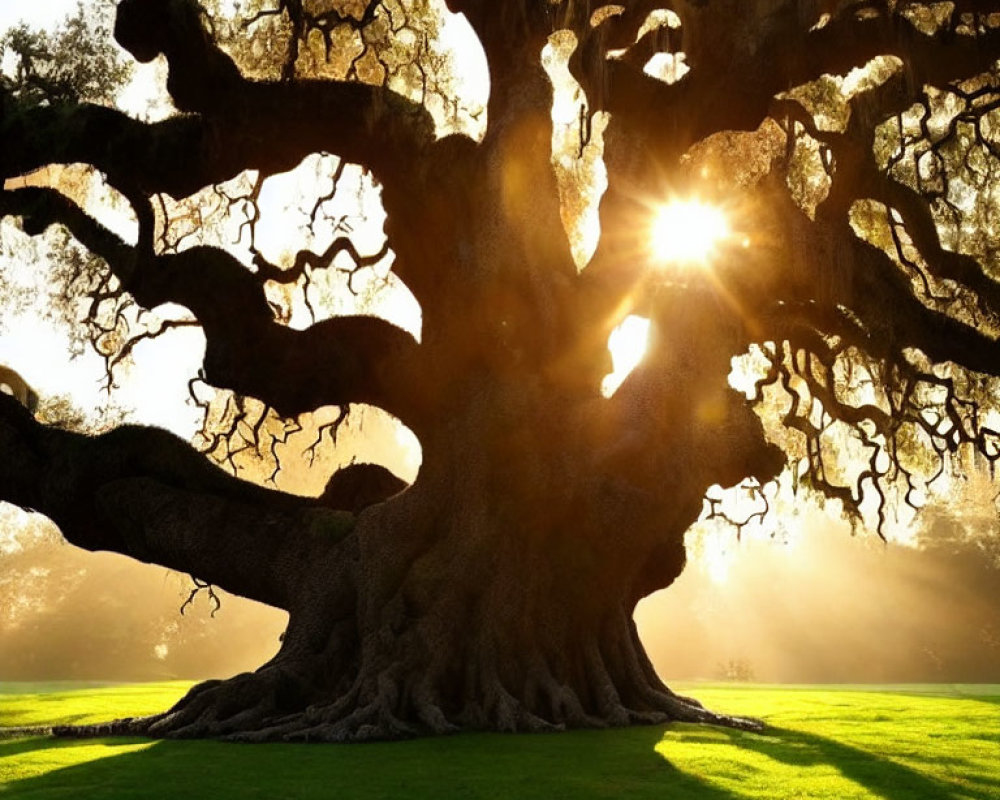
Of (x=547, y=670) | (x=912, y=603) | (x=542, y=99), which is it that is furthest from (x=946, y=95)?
(x=912, y=603)

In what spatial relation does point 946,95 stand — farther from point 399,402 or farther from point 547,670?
point 547,670

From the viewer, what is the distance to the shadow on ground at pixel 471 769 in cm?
667

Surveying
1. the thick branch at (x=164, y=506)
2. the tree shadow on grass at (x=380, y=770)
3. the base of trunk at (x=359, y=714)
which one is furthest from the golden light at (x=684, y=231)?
the tree shadow on grass at (x=380, y=770)

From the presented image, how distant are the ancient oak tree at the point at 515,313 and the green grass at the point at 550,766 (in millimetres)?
1401

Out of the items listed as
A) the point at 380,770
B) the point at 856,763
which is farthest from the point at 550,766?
the point at 856,763

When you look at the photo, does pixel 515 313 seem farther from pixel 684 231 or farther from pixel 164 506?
pixel 164 506

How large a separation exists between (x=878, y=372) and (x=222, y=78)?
33.2 feet

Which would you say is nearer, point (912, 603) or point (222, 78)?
point (222, 78)

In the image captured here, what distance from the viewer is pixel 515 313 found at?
40.7ft

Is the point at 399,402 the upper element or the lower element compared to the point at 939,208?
lower

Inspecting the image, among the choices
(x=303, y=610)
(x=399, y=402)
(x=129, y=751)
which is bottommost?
(x=129, y=751)

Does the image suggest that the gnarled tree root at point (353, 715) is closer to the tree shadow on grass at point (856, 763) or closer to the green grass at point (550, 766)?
the green grass at point (550, 766)

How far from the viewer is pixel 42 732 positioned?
37.5 ft

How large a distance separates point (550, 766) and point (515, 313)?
6051mm
